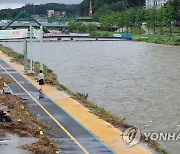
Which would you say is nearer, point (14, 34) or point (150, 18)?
point (14, 34)

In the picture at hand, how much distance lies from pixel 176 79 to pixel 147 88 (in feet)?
17.3

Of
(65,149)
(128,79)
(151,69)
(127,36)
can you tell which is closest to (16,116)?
(65,149)

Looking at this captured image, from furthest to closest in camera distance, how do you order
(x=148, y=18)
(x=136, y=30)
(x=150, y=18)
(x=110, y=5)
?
(x=110, y=5) → (x=136, y=30) → (x=148, y=18) → (x=150, y=18)

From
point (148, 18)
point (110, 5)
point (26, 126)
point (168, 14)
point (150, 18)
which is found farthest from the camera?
point (110, 5)

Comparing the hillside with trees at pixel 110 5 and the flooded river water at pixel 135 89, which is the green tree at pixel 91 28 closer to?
the hillside with trees at pixel 110 5

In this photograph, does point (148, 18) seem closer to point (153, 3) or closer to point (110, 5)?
point (153, 3)

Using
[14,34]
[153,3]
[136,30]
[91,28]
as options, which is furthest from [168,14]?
[14,34]

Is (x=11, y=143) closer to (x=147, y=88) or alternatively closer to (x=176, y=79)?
(x=147, y=88)

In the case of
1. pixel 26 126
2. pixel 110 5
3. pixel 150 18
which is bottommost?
pixel 26 126

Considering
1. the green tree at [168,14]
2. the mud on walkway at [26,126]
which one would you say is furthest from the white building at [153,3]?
the mud on walkway at [26,126]

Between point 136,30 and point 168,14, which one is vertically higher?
point 168,14

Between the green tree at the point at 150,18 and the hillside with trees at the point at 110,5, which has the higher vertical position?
the hillside with trees at the point at 110,5

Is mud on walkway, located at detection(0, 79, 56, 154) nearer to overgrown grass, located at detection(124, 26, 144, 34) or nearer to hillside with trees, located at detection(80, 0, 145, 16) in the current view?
overgrown grass, located at detection(124, 26, 144, 34)

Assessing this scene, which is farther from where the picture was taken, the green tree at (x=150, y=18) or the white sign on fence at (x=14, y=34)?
the green tree at (x=150, y=18)
